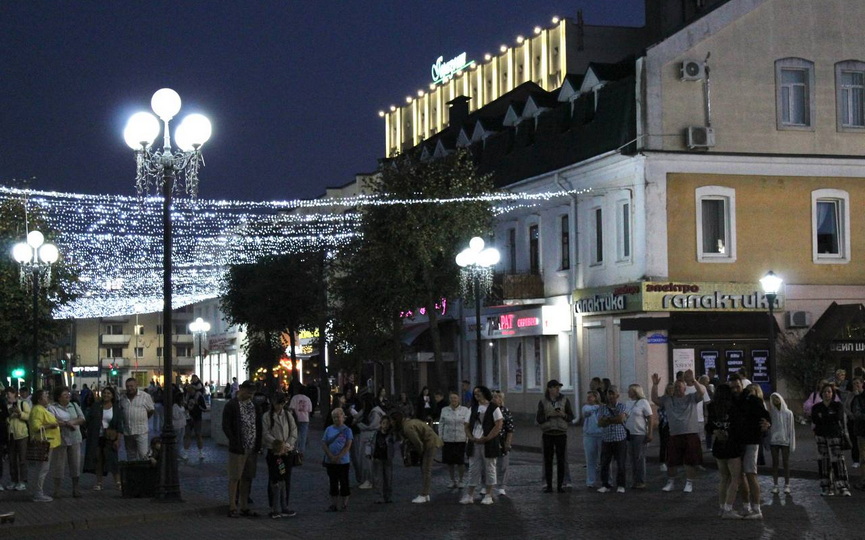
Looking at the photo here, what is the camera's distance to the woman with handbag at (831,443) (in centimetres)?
1938

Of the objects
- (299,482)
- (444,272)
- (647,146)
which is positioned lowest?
(299,482)

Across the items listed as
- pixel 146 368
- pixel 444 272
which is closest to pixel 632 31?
pixel 444 272

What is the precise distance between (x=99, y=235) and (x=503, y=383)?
14.4 meters

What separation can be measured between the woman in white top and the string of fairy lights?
1190cm

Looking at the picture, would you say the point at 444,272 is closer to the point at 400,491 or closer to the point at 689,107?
the point at 689,107

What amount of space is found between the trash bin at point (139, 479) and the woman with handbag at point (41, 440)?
4.01ft

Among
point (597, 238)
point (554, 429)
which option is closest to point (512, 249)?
point (597, 238)

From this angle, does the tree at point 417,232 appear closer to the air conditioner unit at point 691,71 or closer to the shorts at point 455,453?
the air conditioner unit at point 691,71

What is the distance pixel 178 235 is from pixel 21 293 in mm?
6418

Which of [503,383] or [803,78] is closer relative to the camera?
[803,78]

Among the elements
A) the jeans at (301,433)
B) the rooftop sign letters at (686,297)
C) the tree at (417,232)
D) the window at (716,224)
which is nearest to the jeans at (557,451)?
the jeans at (301,433)

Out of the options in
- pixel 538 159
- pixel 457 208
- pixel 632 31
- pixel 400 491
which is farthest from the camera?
pixel 632 31

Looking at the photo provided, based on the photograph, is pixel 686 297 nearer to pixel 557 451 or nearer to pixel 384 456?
pixel 557 451

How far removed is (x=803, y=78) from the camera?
124ft
